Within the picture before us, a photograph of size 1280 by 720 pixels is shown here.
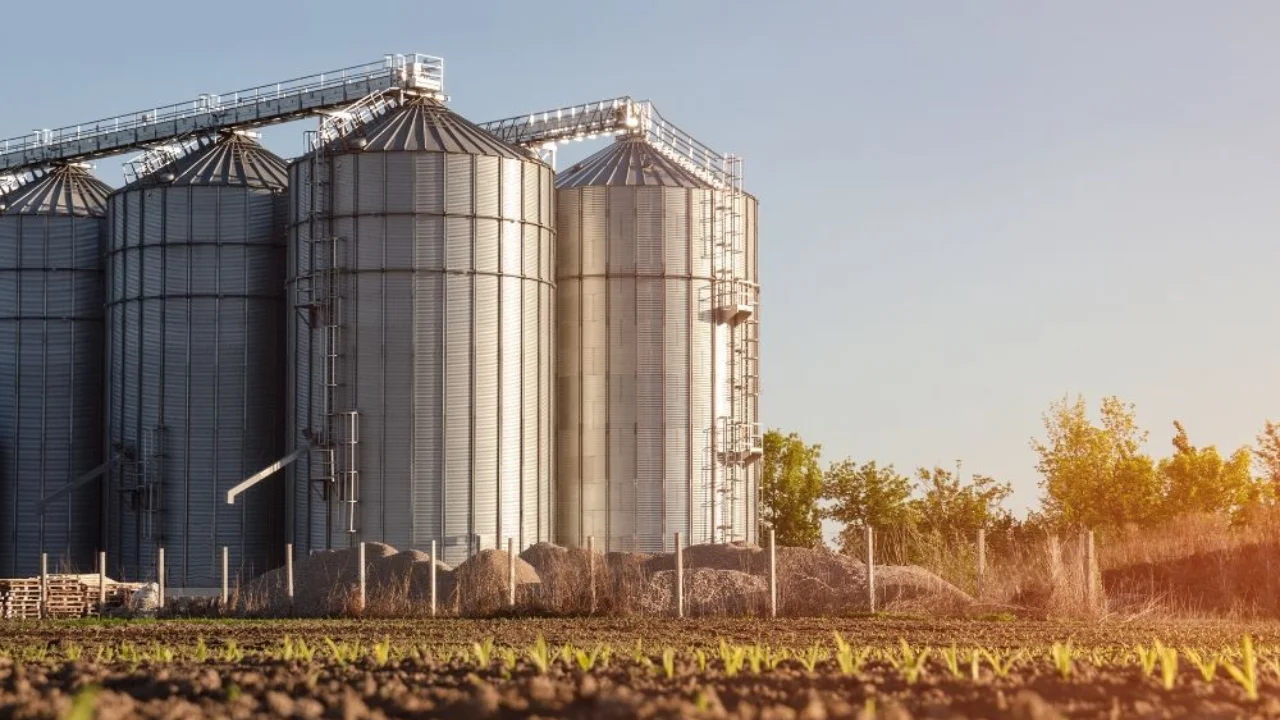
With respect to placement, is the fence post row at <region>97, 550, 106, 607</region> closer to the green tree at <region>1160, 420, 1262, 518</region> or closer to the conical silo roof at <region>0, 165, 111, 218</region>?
the conical silo roof at <region>0, 165, 111, 218</region>

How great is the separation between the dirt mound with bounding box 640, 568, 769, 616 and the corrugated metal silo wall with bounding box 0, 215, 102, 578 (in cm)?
2408

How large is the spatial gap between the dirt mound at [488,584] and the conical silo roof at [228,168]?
52.9 ft

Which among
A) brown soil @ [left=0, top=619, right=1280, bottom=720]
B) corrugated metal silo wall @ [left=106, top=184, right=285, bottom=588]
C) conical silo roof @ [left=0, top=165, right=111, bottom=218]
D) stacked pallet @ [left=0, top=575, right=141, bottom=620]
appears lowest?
stacked pallet @ [left=0, top=575, right=141, bottom=620]

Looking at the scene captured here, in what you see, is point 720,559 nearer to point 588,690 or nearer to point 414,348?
point 414,348

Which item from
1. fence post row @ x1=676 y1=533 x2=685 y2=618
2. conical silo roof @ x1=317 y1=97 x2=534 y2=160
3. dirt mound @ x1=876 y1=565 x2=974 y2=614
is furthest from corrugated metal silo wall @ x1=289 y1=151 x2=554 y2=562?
dirt mound @ x1=876 y1=565 x2=974 y2=614

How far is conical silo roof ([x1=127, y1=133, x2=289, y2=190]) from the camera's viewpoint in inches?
1900

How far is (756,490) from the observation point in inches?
1954

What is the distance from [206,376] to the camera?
47.1m

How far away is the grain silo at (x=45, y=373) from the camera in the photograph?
51.1 metres

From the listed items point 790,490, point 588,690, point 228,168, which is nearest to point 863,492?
point 790,490

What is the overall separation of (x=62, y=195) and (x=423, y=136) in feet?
47.8

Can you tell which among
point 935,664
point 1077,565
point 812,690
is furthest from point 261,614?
point 812,690

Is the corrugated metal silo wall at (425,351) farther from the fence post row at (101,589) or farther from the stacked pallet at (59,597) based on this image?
the fence post row at (101,589)

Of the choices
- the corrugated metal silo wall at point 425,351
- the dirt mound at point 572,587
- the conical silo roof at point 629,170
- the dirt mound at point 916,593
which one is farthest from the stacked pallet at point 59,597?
the dirt mound at point 916,593
